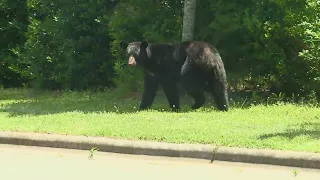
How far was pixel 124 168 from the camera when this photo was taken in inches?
282

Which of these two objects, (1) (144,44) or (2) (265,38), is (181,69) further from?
(2) (265,38)

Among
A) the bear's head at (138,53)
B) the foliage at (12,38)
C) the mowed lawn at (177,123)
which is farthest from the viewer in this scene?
the foliage at (12,38)

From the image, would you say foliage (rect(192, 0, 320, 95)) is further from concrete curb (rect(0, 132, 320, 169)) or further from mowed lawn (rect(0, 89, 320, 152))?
concrete curb (rect(0, 132, 320, 169))

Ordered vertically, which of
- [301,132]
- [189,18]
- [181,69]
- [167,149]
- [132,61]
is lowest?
[167,149]

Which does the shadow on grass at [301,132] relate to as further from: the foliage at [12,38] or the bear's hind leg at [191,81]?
the foliage at [12,38]

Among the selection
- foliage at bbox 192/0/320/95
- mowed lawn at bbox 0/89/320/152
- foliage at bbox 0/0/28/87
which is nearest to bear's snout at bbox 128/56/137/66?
mowed lawn at bbox 0/89/320/152

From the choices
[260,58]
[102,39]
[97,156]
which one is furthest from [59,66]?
[97,156]

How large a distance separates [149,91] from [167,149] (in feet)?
14.1

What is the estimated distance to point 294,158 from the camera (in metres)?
7.05

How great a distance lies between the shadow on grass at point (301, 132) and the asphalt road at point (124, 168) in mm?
1162

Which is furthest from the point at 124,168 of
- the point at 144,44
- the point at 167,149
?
the point at 144,44

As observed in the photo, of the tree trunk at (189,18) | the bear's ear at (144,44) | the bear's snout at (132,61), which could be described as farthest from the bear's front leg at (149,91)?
the tree trunk at (189,18)

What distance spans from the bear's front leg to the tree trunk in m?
1.91

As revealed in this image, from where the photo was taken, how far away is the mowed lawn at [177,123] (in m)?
7.99
